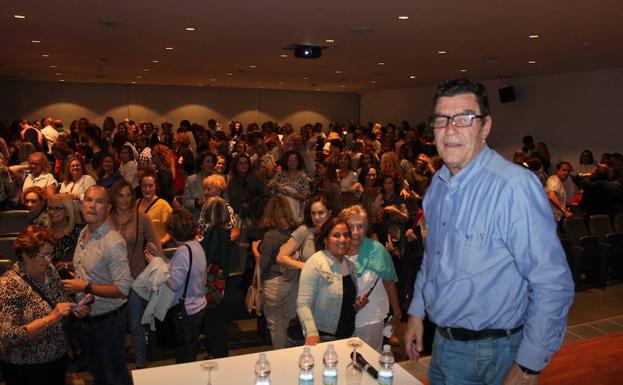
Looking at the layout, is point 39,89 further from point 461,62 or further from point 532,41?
point 532,41

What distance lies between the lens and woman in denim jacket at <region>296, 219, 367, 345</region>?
358 cm

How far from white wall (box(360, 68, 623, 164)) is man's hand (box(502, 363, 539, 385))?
502 inches

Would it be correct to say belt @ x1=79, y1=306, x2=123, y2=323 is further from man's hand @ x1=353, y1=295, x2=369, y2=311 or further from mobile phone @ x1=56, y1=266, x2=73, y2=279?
man's hand @ x1=353, y1=295, x2=369, y2=311

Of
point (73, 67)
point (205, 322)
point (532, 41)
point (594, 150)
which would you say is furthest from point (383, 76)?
point (205, 322)

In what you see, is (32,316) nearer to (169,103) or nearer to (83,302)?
(83,302)

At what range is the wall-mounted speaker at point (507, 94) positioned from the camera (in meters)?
15.6

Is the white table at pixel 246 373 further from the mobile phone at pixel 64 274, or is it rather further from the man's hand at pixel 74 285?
the mobile phone at pixel 64 274

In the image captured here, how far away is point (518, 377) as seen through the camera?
6.51 ft

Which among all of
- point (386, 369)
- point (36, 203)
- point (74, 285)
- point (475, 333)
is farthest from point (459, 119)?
point (36, 203)

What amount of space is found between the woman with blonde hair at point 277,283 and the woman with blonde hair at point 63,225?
5.35 feet

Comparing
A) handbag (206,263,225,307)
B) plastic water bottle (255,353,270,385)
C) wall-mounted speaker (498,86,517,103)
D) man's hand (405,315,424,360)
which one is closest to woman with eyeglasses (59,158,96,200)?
handbag (206,263,225,307)

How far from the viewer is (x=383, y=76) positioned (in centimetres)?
1617

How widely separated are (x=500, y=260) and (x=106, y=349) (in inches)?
113

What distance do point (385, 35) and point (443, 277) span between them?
6962 mm
